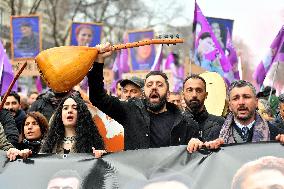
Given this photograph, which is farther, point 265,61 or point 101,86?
point 265,61

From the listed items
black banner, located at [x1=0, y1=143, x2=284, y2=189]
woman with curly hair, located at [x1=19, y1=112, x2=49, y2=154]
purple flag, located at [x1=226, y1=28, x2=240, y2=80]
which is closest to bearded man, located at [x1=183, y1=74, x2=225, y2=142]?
woman with curly hair, located at [x1=19, y1=112, x2=49, y2=154]

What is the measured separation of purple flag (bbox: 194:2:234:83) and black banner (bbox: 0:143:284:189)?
17.6 ft

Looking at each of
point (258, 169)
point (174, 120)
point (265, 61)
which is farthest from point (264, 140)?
point (265, 61)

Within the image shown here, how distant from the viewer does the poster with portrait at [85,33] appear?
12352 millimetres

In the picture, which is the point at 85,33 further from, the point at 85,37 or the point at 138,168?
the point at 138,168

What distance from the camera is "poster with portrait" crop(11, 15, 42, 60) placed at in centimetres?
1168

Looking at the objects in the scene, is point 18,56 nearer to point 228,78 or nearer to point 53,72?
point 228,78

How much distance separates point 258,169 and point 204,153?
0.37 m

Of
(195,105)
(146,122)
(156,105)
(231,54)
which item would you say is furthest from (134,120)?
(231,54)

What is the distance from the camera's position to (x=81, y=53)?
4730 mm

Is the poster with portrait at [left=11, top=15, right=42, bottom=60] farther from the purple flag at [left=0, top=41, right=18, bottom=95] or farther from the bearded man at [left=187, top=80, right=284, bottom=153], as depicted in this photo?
the bearded man at [left=187, top=80, right=284, bottom=153]

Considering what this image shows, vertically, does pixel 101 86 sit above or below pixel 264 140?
above

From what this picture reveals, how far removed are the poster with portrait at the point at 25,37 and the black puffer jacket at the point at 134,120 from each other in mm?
6556

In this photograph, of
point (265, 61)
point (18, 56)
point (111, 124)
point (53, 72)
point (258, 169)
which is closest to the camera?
point (258, 169)
